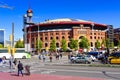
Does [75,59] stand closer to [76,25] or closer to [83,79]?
[83,79]

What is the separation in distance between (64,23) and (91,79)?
12970 centimetres

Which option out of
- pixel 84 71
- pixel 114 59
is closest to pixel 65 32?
pixel 114 59

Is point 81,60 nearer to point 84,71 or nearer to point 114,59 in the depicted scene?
point 114,59

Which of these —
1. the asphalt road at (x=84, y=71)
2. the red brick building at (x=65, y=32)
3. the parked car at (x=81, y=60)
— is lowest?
the asphalt road at (x=84, y=71)

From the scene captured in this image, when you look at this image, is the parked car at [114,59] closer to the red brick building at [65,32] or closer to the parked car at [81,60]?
the parked car at [81,60]

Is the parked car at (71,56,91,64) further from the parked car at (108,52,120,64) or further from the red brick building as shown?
the red brick building

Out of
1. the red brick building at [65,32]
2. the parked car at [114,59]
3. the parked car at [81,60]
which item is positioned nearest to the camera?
the parked car at [114,59]

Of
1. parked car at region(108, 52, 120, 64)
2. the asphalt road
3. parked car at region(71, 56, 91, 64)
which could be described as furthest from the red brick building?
the asphalt road

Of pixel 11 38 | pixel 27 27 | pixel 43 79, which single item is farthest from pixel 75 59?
pixel 27 27

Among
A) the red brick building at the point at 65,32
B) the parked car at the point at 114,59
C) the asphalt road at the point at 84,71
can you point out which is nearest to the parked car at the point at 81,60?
the parked car at the point at 114,59

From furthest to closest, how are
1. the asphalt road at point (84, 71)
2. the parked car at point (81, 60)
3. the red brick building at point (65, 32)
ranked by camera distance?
1. the red brick building at point (65, 32)
2. the parked car at point (81, 60)
3. the asphalt road at point (84, 71)

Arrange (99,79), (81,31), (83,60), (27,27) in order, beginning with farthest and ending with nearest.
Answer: (27,27) < (81,31) < (83,60) < (99,79)

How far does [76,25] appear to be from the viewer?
15925cm

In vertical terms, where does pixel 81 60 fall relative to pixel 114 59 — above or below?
below
